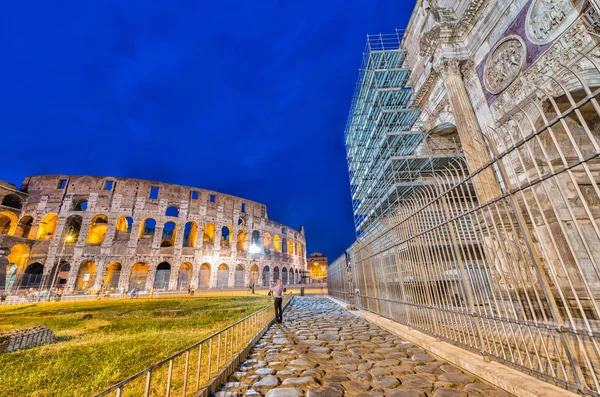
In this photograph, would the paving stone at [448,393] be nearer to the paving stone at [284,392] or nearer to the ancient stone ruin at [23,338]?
the paving stone at [284,392]

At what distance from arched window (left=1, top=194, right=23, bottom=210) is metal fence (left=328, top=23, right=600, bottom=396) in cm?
3588

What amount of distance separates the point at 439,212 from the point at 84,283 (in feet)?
104

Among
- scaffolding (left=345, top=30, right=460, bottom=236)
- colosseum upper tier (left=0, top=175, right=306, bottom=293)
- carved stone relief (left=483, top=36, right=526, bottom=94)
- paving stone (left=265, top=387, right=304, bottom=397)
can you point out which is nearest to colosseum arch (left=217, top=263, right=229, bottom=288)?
colosseum upper tier (left=0, top=175, right=306, bottom=293)

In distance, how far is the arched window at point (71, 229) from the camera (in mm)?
25391

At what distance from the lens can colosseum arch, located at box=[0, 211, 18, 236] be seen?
81.5ft

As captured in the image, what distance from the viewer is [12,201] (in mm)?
25797

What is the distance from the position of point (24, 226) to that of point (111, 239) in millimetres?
9637

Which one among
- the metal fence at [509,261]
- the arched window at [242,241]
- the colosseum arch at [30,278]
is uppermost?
the arched window at [242,241]

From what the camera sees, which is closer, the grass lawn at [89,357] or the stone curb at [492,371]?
the stone curb at [492,371]

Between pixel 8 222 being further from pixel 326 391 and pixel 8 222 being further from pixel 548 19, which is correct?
pixel 548 19

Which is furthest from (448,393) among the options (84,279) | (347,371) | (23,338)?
(84,279)

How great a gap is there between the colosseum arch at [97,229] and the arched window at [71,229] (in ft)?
3.68

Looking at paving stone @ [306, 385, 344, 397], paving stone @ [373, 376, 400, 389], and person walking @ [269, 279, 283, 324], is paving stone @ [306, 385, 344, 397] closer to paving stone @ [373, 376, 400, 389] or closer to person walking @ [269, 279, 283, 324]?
paving stone @ [373, 376, 400, 389]

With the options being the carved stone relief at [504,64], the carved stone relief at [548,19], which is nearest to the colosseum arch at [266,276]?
the carved stone relief at [504,64]
